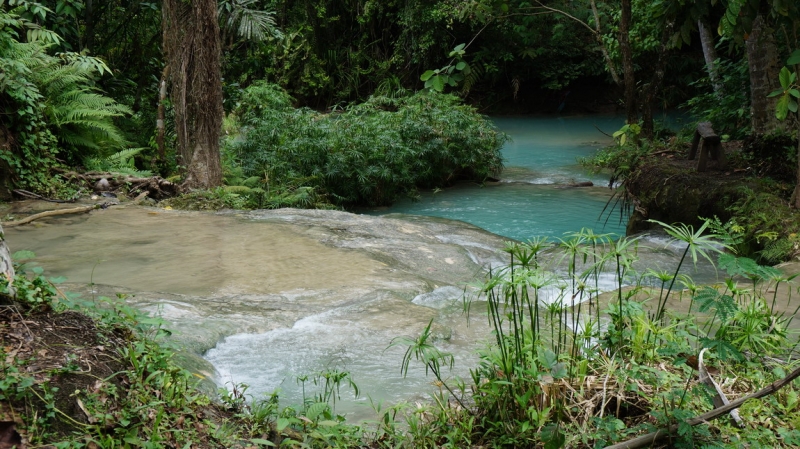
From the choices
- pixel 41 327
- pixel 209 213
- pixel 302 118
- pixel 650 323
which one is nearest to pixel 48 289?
pixel 41 327

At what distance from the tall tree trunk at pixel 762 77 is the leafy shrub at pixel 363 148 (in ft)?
18.9

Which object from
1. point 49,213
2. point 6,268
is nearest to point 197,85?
point 49,213

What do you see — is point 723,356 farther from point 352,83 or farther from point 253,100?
point 352,83

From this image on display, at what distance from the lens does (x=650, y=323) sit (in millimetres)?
3189

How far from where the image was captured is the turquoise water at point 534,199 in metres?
10.6

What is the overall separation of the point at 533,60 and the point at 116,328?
23.0 m

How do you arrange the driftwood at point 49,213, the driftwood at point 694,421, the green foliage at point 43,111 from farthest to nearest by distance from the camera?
1. the green foliage at point 43,111
2. the driftwood at point 49,213
3. the driftwood at point 694,421

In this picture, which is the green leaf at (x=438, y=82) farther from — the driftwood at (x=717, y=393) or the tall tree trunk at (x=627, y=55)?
the tall tree trunk at (x=627, y=55)

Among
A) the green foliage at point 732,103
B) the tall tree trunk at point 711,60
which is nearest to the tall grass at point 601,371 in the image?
the green foliage at point 732,103

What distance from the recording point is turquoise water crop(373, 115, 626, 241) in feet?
34.9

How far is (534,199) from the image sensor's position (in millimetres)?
12273

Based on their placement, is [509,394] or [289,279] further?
[289,279]

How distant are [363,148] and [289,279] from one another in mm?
6683

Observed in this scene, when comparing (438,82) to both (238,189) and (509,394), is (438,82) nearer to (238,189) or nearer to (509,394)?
(509,394)
